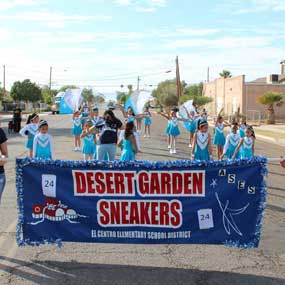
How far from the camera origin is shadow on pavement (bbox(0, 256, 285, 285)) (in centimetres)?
543

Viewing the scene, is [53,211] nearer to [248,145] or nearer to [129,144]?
[129,144]

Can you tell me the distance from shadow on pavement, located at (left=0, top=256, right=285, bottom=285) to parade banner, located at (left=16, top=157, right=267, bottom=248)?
0.31m

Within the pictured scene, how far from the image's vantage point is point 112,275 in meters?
5.60

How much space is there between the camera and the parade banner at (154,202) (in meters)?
5.98

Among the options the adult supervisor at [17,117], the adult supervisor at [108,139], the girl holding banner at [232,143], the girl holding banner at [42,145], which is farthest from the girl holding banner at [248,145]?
the adult supervisor at [17,117]

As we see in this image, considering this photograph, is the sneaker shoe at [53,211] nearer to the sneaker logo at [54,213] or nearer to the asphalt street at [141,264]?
the sneaker logo at [54,213]

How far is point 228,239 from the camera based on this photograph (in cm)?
601

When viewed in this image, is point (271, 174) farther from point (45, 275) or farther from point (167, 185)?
point (45, 275)

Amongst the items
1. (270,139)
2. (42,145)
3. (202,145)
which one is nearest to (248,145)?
(202,145)

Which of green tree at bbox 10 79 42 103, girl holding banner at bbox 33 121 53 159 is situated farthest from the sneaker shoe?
green tree at bbox 10 79 42 103

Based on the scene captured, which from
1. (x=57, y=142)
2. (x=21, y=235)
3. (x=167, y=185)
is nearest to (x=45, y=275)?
(x=21, y=235)

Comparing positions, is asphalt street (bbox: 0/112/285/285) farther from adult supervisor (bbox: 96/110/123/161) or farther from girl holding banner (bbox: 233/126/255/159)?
girl holding banner (bbox: 233/126/255/159)

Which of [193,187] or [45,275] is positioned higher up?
[193,187]

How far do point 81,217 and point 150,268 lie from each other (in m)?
0.98
